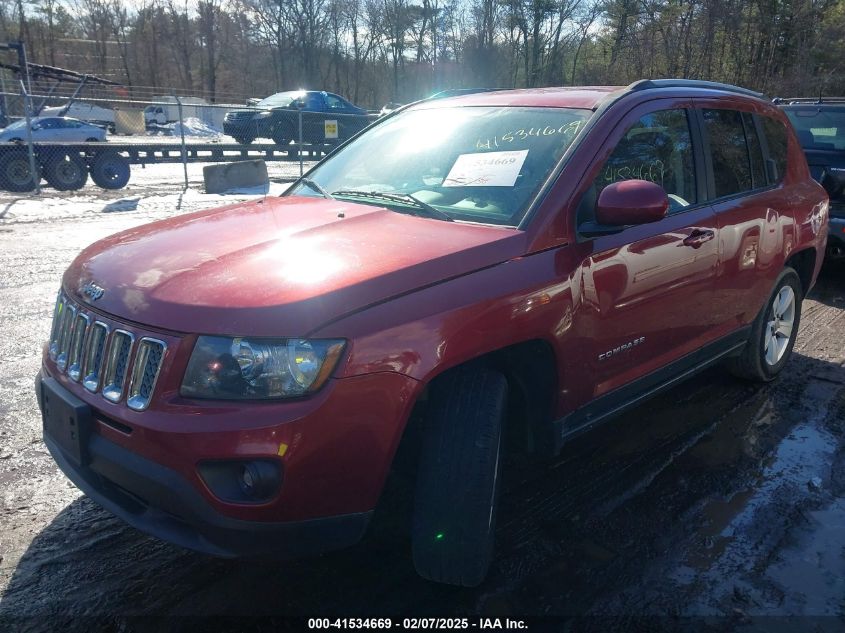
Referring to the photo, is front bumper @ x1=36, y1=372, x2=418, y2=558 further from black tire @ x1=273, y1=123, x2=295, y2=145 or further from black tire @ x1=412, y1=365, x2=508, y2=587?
black tire @ x1=273, y1=123, x2=295, y2=145

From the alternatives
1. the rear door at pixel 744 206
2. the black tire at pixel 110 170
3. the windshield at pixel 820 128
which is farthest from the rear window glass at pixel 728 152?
the black tire at pixel 110 170

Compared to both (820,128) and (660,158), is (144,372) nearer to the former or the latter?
(660,158)

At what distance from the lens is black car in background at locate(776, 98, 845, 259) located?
7316 millimetres

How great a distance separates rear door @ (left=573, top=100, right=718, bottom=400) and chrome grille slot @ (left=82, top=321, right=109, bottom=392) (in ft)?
5.98

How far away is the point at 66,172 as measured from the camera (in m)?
14.4

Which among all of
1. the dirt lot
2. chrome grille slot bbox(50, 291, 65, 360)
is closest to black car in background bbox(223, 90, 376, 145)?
the dirt lot

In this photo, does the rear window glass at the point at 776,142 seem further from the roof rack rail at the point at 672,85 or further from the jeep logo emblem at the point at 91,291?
the jeep logo emblem at the point at 91,291

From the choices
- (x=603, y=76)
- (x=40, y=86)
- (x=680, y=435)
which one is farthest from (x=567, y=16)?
(x=680, y=435)

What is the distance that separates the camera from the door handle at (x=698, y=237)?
11.3 ft

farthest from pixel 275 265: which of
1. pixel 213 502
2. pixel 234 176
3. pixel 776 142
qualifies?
pixel 234 176

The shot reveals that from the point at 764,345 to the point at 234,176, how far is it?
1314 centimetres

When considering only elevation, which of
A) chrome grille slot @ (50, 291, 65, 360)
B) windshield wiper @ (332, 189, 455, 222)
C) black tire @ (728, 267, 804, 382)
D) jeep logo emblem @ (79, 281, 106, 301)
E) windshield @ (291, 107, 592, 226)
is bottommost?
black tire @ (728, 267, 804, 382)

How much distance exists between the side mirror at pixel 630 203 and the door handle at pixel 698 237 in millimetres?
680

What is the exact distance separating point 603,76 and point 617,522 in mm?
29136
